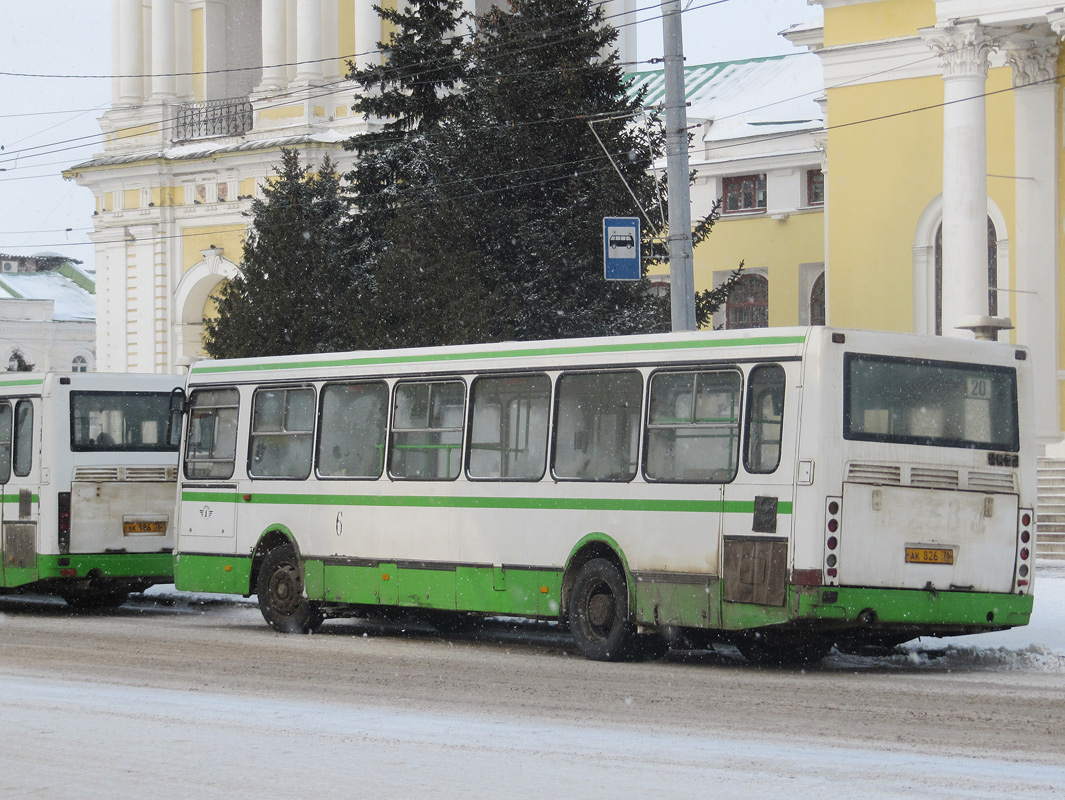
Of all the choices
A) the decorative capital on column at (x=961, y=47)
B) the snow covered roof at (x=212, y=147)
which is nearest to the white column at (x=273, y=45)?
the snow covered roof at (x=212, y=147)

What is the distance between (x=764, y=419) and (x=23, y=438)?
10719 millimetres

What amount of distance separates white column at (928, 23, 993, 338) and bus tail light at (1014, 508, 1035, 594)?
15149 millimetres

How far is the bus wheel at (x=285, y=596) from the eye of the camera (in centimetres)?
1772

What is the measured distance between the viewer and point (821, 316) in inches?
1884

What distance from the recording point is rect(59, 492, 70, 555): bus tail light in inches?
803

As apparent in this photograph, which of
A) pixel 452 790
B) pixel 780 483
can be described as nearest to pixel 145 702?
pixel 452 790

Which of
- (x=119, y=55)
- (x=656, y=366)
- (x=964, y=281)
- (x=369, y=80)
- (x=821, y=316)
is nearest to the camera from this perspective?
(x=656, y=366)

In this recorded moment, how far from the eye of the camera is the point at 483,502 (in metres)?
15.8

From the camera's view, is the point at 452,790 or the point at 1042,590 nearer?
the point at 452,790

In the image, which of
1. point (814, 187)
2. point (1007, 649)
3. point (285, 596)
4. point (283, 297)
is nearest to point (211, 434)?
point (285, 596)

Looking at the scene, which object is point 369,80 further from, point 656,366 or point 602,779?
point 602,779

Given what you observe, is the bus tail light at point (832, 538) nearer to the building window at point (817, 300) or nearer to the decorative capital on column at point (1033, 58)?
the decorative capital on column at point (1033, 58)

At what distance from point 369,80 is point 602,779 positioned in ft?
92.5

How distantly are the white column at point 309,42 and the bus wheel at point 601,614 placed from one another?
3446 cm
